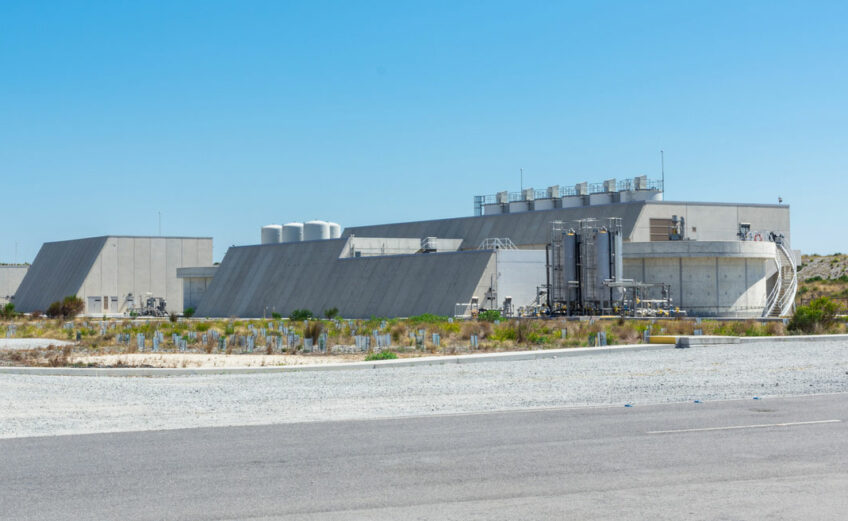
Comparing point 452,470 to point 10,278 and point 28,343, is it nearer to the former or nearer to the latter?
point 28,343

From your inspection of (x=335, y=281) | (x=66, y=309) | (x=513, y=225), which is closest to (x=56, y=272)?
(x=66, y=309)

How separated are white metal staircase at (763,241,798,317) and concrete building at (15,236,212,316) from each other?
183 ft

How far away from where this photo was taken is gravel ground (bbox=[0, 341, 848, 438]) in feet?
46.8

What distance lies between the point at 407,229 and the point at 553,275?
29552 mm

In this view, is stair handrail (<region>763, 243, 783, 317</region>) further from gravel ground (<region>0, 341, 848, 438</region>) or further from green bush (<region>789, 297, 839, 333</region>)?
gravel ground (<region>0, 341, 848, 438</region>)

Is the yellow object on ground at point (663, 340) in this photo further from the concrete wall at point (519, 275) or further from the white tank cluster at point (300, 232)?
the white tank cluster at point (300, 232)

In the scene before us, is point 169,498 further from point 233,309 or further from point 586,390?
point 233,309

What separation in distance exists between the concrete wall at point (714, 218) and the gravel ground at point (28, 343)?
37139 mm

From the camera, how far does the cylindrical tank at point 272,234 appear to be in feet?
284

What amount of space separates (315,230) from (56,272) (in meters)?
30.6

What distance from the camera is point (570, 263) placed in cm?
5388

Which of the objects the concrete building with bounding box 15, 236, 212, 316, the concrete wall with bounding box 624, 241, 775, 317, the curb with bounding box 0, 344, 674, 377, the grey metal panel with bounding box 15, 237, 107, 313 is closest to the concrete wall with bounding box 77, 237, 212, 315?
the concrete building with bounding box 15, 236, 212, 316

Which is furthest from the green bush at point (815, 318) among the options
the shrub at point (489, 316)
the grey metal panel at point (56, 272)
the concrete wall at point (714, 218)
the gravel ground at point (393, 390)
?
the grey metal panel at point (56, 272)

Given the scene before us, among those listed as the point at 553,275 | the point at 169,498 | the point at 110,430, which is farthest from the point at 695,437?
the point at 553,275
